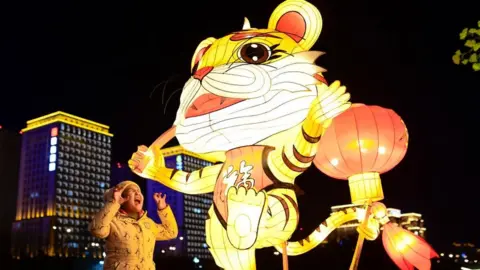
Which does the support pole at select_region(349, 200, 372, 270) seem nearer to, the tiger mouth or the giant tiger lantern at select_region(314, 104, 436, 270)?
the giant tiger lantern at select_region(314, 104, 436, 270)

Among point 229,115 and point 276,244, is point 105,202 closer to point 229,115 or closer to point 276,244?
point 229,115

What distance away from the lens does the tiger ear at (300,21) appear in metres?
4.63

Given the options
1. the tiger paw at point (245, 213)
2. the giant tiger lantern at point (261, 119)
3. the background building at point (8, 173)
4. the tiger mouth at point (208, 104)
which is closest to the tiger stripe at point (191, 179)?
the giant tiger lantern at point (261, 119)

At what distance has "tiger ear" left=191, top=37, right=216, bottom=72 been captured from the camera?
15.9 feet

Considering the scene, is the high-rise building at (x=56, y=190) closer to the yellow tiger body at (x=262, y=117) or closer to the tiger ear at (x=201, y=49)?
the tiger ear at (x=201, y=49)

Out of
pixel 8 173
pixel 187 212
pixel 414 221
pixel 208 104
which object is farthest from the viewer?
pixel 187 212

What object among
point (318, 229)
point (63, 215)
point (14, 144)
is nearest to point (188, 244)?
point (63, 215)

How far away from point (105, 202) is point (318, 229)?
2401 mm

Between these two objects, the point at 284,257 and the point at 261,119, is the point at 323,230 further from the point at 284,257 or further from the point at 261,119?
the point at 261,119

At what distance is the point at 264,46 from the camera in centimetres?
442

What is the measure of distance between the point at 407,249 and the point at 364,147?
983 mm

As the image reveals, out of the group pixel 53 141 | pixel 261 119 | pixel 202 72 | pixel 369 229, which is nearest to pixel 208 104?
pixel 202 72

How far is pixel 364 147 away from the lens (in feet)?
15.6

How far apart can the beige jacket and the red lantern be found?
214 cm
